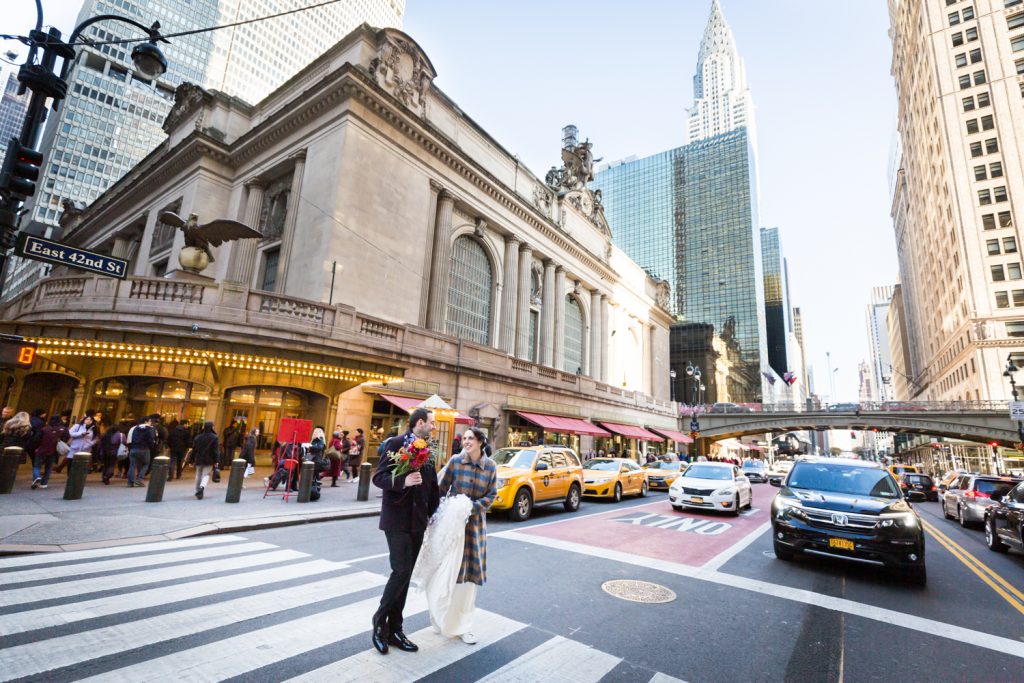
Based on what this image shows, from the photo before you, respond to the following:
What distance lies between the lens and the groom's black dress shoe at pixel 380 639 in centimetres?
396

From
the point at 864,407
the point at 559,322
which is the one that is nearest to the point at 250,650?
the point at 559,322

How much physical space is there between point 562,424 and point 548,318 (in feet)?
40.3

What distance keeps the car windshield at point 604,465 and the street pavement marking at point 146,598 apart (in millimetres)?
12299

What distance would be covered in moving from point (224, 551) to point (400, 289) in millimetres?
19215

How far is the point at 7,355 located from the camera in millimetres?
7840

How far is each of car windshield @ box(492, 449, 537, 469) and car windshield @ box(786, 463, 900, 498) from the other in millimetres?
6019

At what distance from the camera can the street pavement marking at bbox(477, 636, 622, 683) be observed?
12.1ft

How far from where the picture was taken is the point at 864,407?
50.6 meters

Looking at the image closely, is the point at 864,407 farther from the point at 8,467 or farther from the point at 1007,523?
the point at 8,467

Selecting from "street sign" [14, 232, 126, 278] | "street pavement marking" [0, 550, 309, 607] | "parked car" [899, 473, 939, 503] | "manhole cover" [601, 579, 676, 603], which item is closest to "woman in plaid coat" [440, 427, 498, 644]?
"manhole cover" [601, 579, 676, 603]

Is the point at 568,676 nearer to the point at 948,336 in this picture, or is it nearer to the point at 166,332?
the point at 166,332

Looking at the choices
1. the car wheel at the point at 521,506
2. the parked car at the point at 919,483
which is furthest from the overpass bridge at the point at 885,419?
the car wheel at the point at 521,506

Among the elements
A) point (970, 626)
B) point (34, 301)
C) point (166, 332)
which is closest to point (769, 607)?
point (970, 626)

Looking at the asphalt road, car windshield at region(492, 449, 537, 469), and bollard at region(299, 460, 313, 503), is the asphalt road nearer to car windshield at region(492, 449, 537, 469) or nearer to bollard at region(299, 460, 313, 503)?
bollard at region(299, 460, 313, 503)
